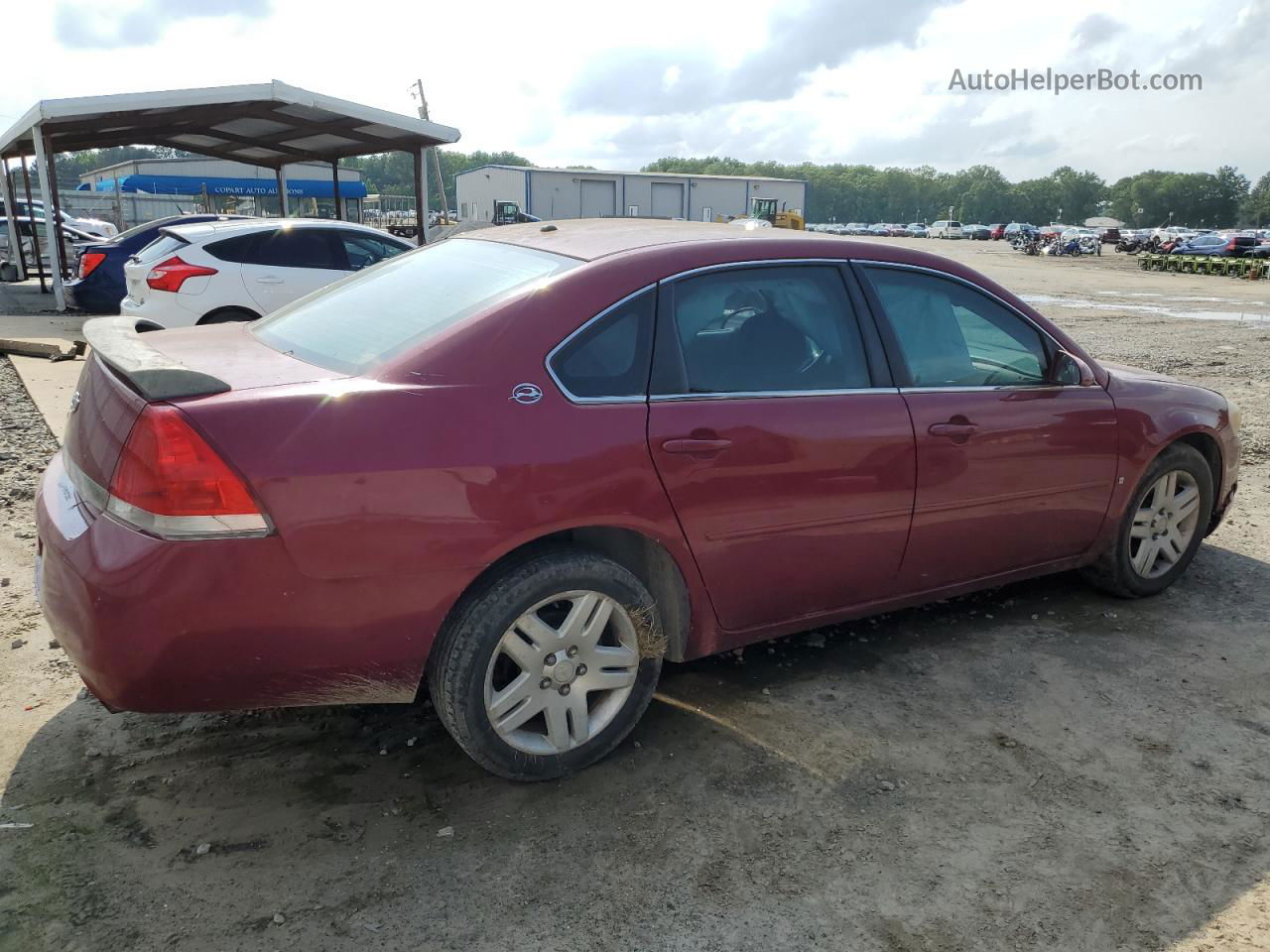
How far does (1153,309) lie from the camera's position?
63.9ft

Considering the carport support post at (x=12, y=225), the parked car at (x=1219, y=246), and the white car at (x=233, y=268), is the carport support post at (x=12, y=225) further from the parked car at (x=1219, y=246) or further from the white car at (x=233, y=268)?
the parked car at (x=1219, y=246)

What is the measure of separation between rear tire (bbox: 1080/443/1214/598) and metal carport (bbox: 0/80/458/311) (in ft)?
38.2

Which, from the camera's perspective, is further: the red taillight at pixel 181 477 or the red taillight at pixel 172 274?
the red taillight at pixel 172 274

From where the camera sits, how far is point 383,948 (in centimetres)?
225

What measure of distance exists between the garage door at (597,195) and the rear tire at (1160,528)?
5711 cm

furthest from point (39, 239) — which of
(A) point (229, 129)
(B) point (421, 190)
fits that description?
(B) point (421, 190)

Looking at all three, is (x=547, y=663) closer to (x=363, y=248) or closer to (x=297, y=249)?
(x=297, y=249)

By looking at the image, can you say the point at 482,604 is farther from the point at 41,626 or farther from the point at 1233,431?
the point at 1233,431

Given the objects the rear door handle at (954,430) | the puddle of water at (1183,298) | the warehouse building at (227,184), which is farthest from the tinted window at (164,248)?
the warehouse building at (227,184)

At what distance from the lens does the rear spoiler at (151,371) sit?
243 cm

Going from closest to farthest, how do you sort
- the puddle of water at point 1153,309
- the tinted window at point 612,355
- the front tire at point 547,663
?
the front tire at point 547,663, the tinted window at point 612,355, the puddle of water at point 1153,309

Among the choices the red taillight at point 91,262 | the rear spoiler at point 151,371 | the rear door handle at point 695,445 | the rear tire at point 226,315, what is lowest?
the rear tire at point 226,315

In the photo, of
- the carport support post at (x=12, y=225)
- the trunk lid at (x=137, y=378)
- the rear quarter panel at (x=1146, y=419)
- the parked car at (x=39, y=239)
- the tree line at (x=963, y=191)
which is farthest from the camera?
the tree line at (x=963, y=191)

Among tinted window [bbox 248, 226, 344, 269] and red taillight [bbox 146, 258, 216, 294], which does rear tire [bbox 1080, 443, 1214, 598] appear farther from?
red taillight [bbox 146, 258, 216, 294]
